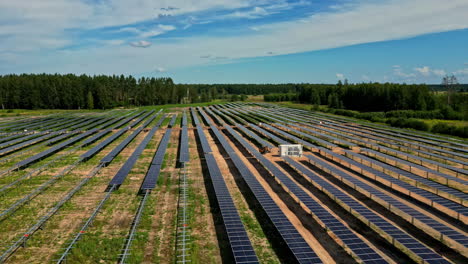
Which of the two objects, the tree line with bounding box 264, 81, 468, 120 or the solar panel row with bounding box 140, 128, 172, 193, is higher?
the tree line with bounding box 264, 81, 468, 120

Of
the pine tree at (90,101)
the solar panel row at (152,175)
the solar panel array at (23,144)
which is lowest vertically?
the solar panel row at (152,175)

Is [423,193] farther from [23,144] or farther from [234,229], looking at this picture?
[23,144]

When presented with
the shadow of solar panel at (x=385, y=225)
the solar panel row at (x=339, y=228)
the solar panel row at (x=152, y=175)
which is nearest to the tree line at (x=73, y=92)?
the solar panel row at (x=152, y=175)

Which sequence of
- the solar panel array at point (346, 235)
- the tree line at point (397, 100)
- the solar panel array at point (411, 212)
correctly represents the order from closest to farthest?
the solar panel array at point (346, 235), the solar panel array at point (411, 212), the tree line at point (397, 100)

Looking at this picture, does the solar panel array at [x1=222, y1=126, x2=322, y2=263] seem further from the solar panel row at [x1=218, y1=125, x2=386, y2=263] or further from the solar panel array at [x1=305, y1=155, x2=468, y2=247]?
the solar panel array at [x1=305, y1=155, x2=468, y2=247]

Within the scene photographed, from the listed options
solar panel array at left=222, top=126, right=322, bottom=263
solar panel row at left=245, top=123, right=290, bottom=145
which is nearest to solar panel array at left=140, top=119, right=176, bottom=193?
solar panel array at left=222, top=126, right=322, bottom=263

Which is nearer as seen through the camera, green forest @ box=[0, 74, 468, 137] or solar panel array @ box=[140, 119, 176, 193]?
solar panel array @ box=[140, 119, 176, 193]

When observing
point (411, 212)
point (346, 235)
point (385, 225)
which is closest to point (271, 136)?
point (411, 212)

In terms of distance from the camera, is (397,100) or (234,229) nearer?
(234,229)

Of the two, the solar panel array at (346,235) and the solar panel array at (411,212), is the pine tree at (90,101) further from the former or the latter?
the solar panel array at (346,235)

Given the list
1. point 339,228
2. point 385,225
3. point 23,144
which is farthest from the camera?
point 23,144

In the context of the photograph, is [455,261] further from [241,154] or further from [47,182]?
[47,182]
